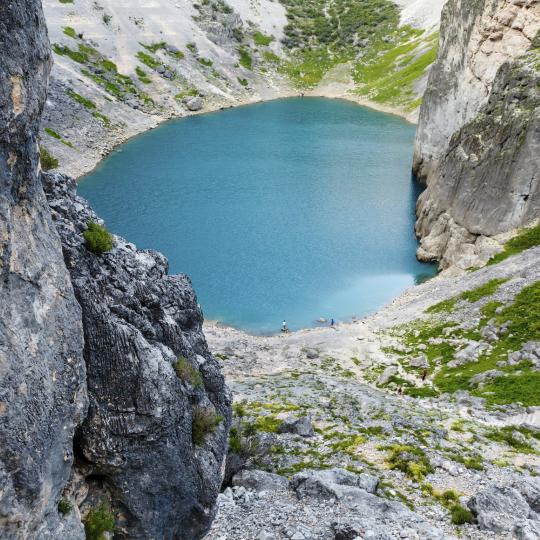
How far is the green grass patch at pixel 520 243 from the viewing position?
42875 millimetres

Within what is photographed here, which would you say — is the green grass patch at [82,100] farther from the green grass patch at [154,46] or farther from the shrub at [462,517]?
the shrub at [462,517]

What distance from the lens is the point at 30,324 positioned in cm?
1009

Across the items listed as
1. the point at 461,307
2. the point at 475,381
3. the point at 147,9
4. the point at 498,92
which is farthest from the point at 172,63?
the point at 475,381

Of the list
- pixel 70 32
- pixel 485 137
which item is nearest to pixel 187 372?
pixel 485 137

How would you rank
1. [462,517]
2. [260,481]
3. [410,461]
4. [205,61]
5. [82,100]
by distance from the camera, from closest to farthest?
1. [462,517]
2. [260,481]
3. [410,461]
4. [82,100]
5. [205,61]

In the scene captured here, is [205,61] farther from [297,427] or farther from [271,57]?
[297,427]

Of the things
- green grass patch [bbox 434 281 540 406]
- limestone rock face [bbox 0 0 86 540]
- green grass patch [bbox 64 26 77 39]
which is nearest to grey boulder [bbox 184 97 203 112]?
green grass patch [bbox 64 26 77 39]

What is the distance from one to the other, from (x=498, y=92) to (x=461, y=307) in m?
22.4

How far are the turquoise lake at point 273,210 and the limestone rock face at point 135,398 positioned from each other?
3090 cm

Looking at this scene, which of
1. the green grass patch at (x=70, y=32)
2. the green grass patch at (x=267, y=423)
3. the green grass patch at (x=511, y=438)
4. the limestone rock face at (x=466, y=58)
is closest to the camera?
the green grass patch at (x=511, y=438)

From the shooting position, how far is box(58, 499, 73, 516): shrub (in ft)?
36.8

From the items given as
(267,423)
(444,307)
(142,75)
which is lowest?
(267,423)

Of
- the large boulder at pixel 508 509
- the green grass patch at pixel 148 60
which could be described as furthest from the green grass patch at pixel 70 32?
the large boulder at pixel 508 509

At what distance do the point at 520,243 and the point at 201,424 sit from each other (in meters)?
35.9
